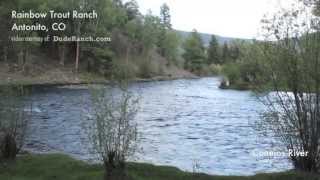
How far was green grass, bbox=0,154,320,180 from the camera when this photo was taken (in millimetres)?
11086

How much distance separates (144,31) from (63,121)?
97.6m

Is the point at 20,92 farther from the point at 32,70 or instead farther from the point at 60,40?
the point at 60,40

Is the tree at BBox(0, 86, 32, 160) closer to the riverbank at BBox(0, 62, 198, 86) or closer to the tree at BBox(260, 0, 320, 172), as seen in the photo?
the tree at BBox(260, 0, 320, 172)

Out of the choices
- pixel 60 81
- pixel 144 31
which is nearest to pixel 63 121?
pixel 60 81

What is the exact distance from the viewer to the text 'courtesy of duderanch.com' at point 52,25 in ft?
256

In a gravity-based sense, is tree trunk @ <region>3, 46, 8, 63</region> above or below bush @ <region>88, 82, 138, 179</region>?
above

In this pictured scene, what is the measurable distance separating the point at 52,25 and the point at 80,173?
85324 millimetres

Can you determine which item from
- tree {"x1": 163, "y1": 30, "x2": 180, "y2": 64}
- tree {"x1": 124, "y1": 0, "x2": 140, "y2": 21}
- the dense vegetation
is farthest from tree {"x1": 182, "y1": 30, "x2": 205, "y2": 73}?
tree {"x1": 124, "y1": 0, "x2": 140, "y2": 21}

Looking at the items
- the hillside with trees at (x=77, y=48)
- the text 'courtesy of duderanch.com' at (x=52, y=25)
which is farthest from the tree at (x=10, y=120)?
the text 'courtesy of duderanch.com' at (x=52, y=25)

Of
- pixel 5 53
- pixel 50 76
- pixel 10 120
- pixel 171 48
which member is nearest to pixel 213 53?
pixel 171 48

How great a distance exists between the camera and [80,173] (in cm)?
1155

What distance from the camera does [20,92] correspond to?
1416 centimetres

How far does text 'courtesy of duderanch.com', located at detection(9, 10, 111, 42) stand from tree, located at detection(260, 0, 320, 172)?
68.1 meters

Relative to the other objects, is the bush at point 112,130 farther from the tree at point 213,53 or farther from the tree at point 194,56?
the tree at point 213,53
